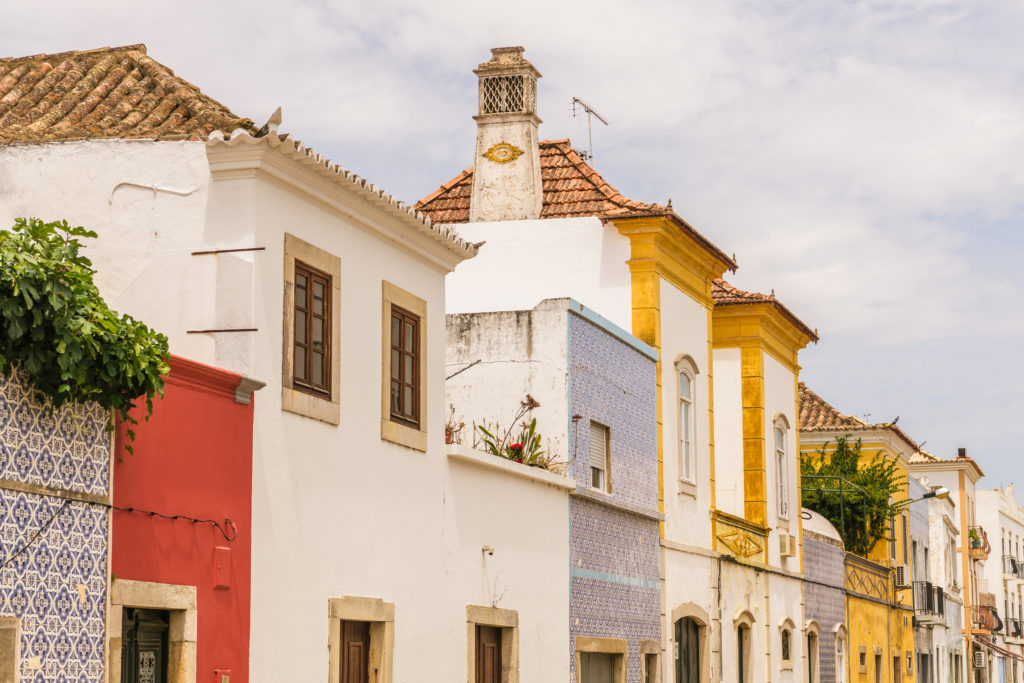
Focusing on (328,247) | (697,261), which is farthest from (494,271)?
(328,247)

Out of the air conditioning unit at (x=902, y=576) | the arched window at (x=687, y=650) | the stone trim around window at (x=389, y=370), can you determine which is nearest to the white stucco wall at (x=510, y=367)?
the stone trim around window at (x=389, y=370)

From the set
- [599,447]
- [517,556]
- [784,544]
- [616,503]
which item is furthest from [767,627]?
[517,556]

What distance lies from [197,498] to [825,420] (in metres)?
30.9

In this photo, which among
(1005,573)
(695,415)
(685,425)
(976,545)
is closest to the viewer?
(685,425)

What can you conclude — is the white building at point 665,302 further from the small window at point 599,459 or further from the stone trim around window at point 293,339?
the stone trim around window at point 293,339

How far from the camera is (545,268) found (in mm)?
22750

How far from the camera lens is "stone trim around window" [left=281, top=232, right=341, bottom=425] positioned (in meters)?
13.2

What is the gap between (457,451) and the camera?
642 inches

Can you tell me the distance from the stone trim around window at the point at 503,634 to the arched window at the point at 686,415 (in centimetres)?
622

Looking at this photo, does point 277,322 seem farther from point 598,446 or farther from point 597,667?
point 597,667

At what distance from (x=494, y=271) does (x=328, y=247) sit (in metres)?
8.95

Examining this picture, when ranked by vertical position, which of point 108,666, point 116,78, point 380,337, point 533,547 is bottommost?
point 108,666

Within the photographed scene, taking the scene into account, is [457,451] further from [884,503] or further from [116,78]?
[884,503]

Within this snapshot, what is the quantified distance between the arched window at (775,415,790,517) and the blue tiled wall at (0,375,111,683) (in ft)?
63.4
